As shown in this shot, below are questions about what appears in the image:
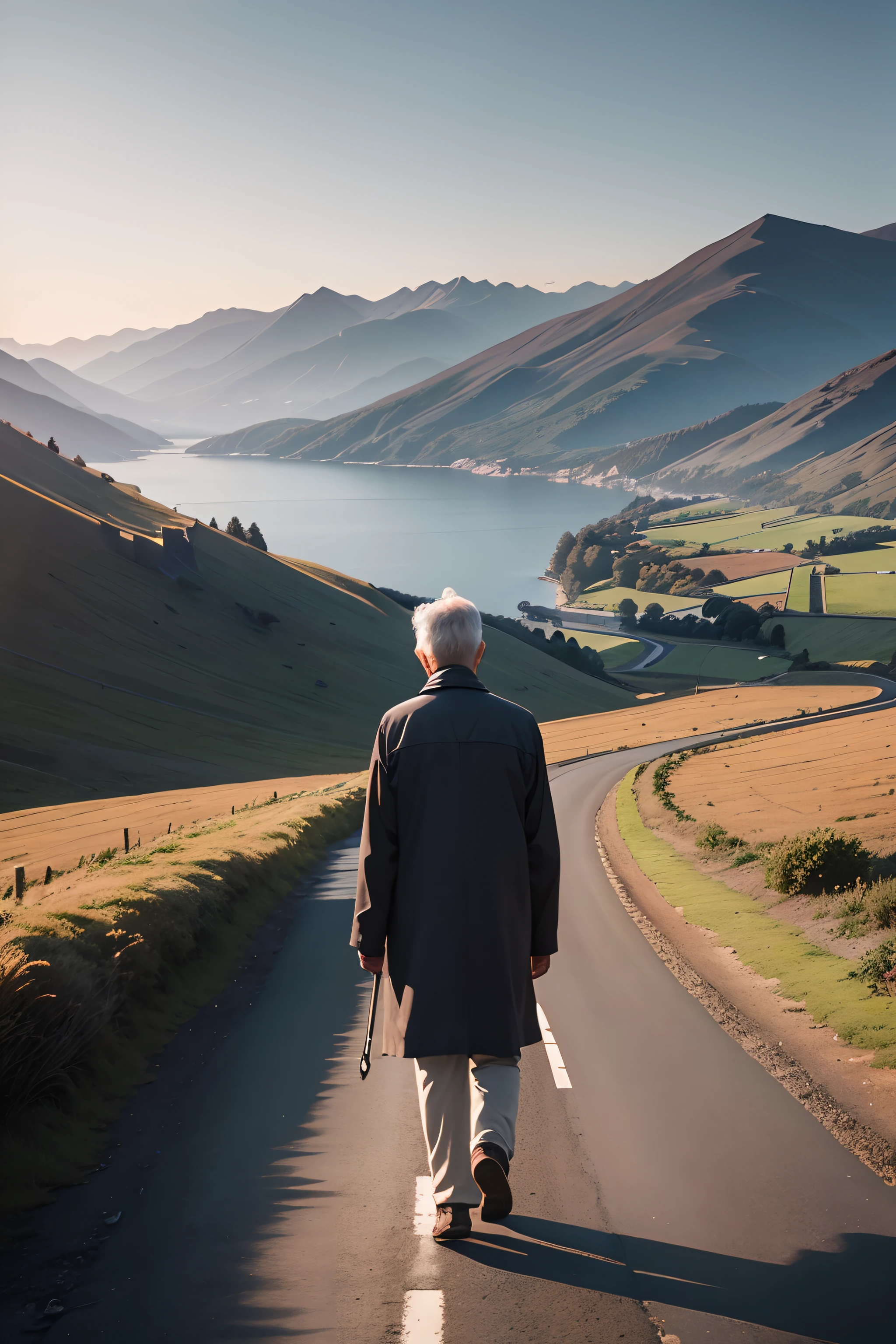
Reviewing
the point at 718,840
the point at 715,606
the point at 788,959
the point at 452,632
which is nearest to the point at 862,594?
the point at 715,606

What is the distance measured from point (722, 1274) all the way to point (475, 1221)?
1.27m

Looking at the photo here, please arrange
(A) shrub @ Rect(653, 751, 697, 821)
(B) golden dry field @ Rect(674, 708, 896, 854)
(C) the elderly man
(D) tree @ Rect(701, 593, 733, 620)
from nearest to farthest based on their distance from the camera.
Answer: (C) the elderly man
(B) golden dry field @ Rect(674, 708, 896, 854)
(A) shrub @ Rect(653, 751, 697, 821)
(D) tree @ Rect(701, 593, 733, 620)

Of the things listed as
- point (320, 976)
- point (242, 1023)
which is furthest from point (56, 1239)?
point (320, 976)

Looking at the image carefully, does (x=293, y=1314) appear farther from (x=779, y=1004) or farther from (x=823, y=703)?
(x=823, y=703)

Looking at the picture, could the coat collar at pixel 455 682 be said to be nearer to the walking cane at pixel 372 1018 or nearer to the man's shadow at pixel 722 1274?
the walking cane at pixel 372 1018

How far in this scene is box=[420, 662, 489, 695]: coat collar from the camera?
16.3 ft

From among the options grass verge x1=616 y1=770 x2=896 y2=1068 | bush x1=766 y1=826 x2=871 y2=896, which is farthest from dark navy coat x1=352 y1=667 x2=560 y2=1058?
Result: bush x1=766 y1=826 x2=871 y2=896

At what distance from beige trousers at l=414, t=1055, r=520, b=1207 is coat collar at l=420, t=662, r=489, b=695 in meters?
1.84

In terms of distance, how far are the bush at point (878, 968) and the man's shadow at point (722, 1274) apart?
424 centimetres

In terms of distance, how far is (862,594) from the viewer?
166 meters

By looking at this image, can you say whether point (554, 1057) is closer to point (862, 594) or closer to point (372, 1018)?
point (372, 1018)

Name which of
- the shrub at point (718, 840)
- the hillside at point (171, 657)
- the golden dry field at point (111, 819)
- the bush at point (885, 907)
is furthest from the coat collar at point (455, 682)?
the hillside at point (171, 657)

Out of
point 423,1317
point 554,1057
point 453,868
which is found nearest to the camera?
point 423,1317

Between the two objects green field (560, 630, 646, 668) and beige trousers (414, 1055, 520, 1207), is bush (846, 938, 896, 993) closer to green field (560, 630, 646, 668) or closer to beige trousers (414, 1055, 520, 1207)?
beige trousers (414, 1055, 520, 1207)
